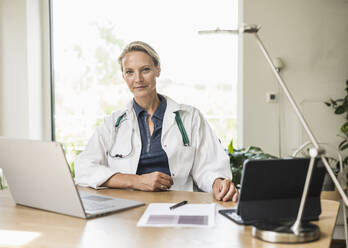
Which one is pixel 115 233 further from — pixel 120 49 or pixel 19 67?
pixel 19 67

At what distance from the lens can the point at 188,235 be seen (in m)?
1.18

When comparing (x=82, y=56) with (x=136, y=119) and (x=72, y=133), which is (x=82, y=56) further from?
(x=136, y=119)

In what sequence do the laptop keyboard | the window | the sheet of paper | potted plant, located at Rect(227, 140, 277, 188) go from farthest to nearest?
the window < potted plant, located at Rect(227, 140, 277, 188) < the laptop keyboard < the sheet of paper

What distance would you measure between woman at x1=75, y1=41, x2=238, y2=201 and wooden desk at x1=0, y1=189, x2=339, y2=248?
634 mm

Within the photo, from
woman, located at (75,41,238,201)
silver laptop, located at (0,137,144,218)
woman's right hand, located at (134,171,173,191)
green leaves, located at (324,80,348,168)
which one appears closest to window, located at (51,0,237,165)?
green leaves, located at (324,80,348,168)

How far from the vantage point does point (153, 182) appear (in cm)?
177

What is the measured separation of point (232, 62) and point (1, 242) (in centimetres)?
296

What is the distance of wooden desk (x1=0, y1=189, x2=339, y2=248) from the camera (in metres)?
1.12

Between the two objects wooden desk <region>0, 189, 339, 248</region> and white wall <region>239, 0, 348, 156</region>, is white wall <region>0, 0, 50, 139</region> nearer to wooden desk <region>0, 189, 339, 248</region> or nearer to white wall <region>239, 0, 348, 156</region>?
white wall <region>239, 0, 348, 156</region>

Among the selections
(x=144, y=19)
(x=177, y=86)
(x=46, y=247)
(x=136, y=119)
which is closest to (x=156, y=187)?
(x=136, y=119)

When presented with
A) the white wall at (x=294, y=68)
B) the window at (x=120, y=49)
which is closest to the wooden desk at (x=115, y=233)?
the white wall at (x=294, y=68)

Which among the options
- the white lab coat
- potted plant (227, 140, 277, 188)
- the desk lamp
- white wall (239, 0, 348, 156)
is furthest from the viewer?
white wall (239, 0, 348, 156)

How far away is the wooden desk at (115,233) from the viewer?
1.12 metres

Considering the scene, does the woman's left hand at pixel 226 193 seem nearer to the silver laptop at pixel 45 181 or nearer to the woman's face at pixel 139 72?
the silver laptop at pixel 45 181
